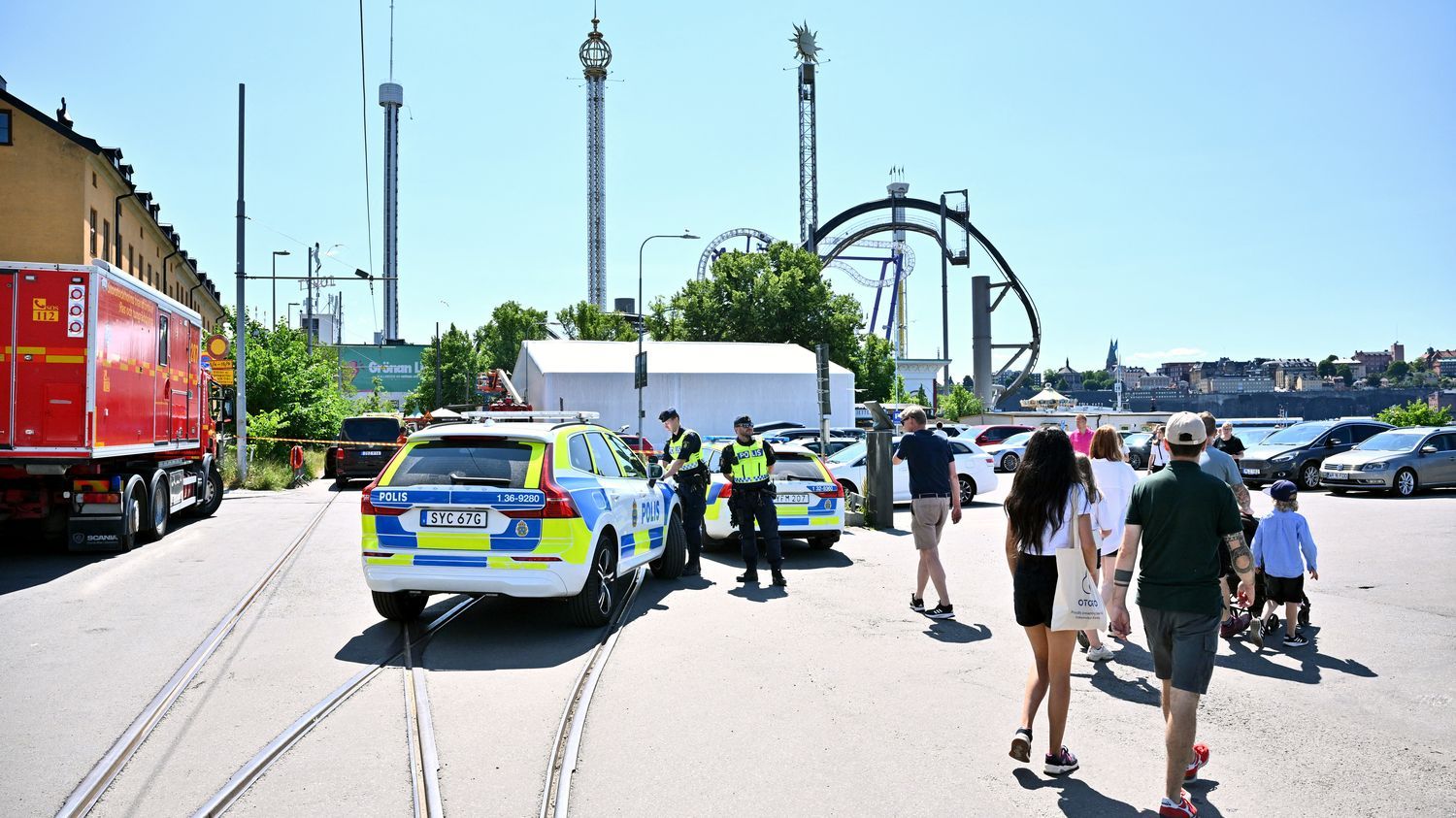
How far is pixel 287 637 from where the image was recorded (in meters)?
8.03

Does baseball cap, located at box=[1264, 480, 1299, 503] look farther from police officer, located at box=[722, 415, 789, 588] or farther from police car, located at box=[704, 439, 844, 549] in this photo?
police car, located at box=[704, 439, 844, 549]

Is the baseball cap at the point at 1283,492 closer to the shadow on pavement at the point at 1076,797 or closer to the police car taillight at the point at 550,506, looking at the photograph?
the shadow on pavement at the point at 1076,797

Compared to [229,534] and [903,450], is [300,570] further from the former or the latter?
[903,450]

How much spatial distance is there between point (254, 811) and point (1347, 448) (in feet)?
81.1

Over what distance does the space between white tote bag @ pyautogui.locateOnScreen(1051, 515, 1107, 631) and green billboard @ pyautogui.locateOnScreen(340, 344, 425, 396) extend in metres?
82.7

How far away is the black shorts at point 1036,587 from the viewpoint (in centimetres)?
504

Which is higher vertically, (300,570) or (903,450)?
(903,450)

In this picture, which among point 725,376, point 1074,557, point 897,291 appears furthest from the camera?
point 897,291

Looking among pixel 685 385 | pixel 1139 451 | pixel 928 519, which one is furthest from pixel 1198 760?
pixel 685 385

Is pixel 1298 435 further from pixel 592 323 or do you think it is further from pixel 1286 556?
pixel 592 323

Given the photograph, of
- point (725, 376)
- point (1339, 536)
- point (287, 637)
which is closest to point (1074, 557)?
point (287, 637)

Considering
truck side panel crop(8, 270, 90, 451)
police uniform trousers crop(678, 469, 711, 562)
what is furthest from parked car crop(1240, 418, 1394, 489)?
truck side panel crop(8, 270, 90, 451)

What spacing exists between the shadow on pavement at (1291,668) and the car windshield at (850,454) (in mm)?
10956

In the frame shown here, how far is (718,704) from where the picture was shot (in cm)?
607
